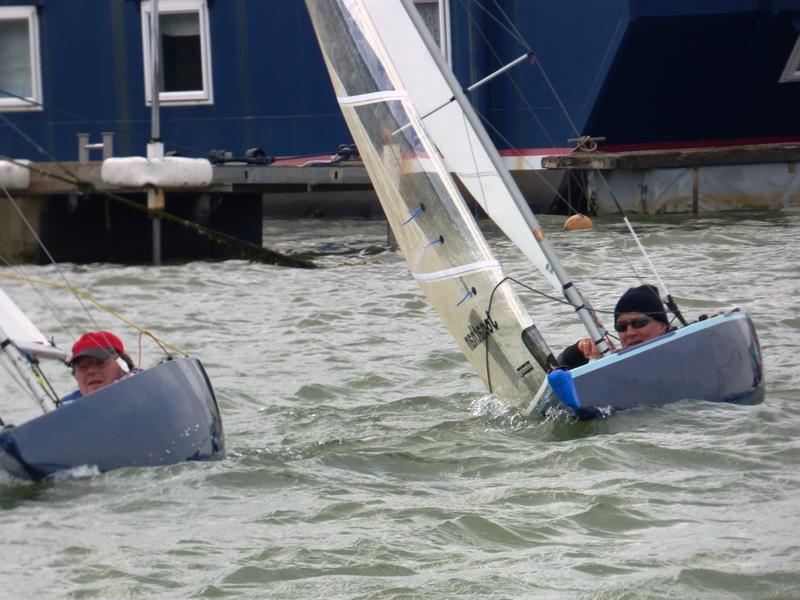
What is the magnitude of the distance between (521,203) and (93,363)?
2.81m

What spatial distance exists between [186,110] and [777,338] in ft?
40.7

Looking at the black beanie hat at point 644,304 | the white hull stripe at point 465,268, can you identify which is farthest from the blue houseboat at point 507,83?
the black beanie hat at point 644,304

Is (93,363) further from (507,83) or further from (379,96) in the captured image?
(507,83)

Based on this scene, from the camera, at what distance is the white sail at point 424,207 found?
9.71m

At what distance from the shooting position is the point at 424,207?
33.1ft

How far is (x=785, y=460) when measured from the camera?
789 cm

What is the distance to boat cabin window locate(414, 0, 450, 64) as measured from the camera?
2103 centimetres

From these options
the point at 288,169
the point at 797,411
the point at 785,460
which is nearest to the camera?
the point at 785,460

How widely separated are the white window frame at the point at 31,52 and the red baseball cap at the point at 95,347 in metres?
14.7

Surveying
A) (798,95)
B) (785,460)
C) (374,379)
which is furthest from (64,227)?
(785,460)

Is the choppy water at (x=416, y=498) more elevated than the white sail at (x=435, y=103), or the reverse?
the white sail at (x=435, y=103)

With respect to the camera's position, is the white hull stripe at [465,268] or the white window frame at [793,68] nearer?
the white hull stripe at [465,268]

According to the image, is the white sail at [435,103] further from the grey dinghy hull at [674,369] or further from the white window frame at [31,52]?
the white window frame at [31,52]

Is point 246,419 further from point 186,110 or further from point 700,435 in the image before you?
point 186,110
